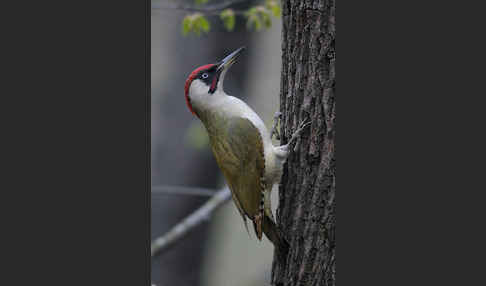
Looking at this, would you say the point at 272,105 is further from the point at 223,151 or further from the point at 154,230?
the point at 154,230

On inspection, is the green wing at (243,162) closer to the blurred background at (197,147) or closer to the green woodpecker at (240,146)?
the green woodpecker at (240,146)

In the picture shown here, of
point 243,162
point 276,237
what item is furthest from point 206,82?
point 276,237

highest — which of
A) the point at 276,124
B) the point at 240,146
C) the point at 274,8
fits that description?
the point at 274,8

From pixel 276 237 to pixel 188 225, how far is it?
213 centimetres

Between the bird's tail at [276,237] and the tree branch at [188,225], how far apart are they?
1.88 m

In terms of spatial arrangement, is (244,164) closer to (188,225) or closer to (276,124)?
(276,124)

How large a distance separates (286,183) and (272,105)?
94cm

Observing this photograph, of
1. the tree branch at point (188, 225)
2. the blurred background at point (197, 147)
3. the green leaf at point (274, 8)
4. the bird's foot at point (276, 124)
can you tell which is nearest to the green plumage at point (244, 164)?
the bird's foot at point (276, 124)

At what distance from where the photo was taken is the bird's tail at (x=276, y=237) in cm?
438

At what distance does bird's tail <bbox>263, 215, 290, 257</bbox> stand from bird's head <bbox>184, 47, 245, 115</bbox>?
125 centimetres

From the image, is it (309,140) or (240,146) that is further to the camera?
(240,146)

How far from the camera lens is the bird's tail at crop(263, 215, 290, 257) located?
14.4 feet

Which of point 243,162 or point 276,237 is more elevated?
point 243,162

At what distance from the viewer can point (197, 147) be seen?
25.1ft
